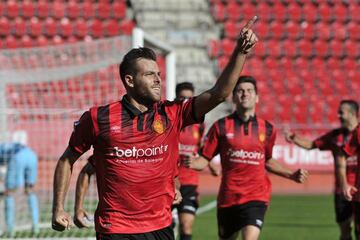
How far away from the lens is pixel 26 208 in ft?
45.7

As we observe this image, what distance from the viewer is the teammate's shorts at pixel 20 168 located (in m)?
12.4

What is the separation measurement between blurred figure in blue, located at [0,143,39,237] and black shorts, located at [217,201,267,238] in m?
4.86

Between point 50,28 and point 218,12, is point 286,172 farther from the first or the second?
point 218,12

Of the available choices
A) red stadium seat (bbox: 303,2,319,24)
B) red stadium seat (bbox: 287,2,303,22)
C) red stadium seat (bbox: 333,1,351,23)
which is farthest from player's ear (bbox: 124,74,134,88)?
red stadium seat (bbox: 333,1,351,23)

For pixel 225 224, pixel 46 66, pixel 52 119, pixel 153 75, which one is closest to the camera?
pixel 153 75

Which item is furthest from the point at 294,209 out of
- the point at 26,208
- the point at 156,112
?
the point at 156,112

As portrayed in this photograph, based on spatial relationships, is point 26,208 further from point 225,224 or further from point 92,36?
point 92,36

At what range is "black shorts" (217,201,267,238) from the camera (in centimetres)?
812

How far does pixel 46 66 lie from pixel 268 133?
25.6 feet

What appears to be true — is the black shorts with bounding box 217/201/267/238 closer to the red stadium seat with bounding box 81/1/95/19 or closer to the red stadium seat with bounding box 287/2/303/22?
the red stadium seat with bounding box 81/1/95/19

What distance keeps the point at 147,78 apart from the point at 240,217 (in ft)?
10.7

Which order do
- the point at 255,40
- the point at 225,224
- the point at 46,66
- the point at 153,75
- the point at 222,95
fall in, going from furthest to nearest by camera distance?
the point at 46,66, the point at 225,224, the point at 153,75, the point at 222,95, the point at 255,40

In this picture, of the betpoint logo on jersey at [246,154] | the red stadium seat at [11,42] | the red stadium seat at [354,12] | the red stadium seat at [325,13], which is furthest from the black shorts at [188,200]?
the red stadium seat at [354,12]

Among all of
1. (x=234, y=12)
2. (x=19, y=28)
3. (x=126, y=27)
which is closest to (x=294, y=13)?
(x=234, y=12)
